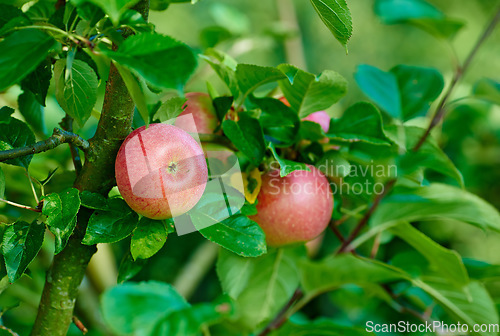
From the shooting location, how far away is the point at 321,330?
0.49 meters

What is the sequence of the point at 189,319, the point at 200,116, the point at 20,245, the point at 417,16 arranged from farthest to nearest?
the point at 417,16 → the point at 200,116 → the point at 20,245 → the point at 189,319

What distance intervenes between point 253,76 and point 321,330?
27cm

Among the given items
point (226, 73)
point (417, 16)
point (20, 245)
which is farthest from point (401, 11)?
point (20, 245)

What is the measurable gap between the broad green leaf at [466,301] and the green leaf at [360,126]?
0.20 metres

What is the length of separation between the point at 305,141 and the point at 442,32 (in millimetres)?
428

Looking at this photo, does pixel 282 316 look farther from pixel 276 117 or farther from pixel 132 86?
pixel 132 86

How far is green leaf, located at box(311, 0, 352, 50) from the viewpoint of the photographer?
0.35 meters

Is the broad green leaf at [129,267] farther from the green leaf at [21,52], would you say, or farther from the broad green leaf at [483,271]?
the broad green leaf at [483,271]

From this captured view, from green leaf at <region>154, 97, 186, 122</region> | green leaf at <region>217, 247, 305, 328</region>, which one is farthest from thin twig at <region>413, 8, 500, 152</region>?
green leaf at <region>154, 97, 186, 122</region>

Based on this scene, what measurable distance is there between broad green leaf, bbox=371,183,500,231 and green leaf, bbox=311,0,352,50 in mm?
268

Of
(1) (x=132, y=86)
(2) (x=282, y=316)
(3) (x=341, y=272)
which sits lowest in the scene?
(2) (x=282, y=316)

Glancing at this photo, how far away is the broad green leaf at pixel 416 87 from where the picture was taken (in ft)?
2.01

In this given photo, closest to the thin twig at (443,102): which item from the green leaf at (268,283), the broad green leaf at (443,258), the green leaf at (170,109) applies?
the broad green leaf at (443,258)

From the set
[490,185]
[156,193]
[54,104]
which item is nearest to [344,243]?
[156,193]
